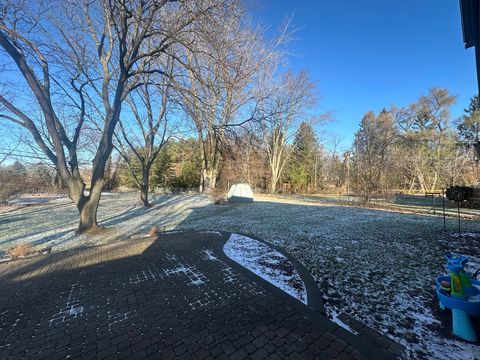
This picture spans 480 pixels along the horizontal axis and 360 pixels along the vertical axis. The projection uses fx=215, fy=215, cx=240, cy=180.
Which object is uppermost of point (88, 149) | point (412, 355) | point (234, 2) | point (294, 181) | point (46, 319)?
point (234, 2)

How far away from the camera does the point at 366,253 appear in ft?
12.5

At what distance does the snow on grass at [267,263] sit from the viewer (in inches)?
109

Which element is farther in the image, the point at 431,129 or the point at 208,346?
the point at 431,129


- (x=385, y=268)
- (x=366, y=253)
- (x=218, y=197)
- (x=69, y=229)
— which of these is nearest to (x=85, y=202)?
(x=69, y=229)

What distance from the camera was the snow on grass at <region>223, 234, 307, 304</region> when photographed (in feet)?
9.06

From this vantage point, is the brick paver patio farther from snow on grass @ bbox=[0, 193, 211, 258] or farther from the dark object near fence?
the dark object near fence

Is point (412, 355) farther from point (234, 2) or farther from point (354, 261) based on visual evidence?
point (234, 2)

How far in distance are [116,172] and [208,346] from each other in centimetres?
2580

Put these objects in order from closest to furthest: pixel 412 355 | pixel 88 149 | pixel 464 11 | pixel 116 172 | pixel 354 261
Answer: pixel 412 355
pixel 354 261
pixel 464 11
pixel 88 149
pixel 116 172

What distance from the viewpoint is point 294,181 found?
1003 inches

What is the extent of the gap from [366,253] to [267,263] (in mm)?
1818

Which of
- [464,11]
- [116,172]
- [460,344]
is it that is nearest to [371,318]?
[460,344]

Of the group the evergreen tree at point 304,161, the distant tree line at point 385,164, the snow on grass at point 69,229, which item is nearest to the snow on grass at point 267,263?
the snow on grass at point 69,229

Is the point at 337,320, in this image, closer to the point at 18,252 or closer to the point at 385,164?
the point at 18,252
